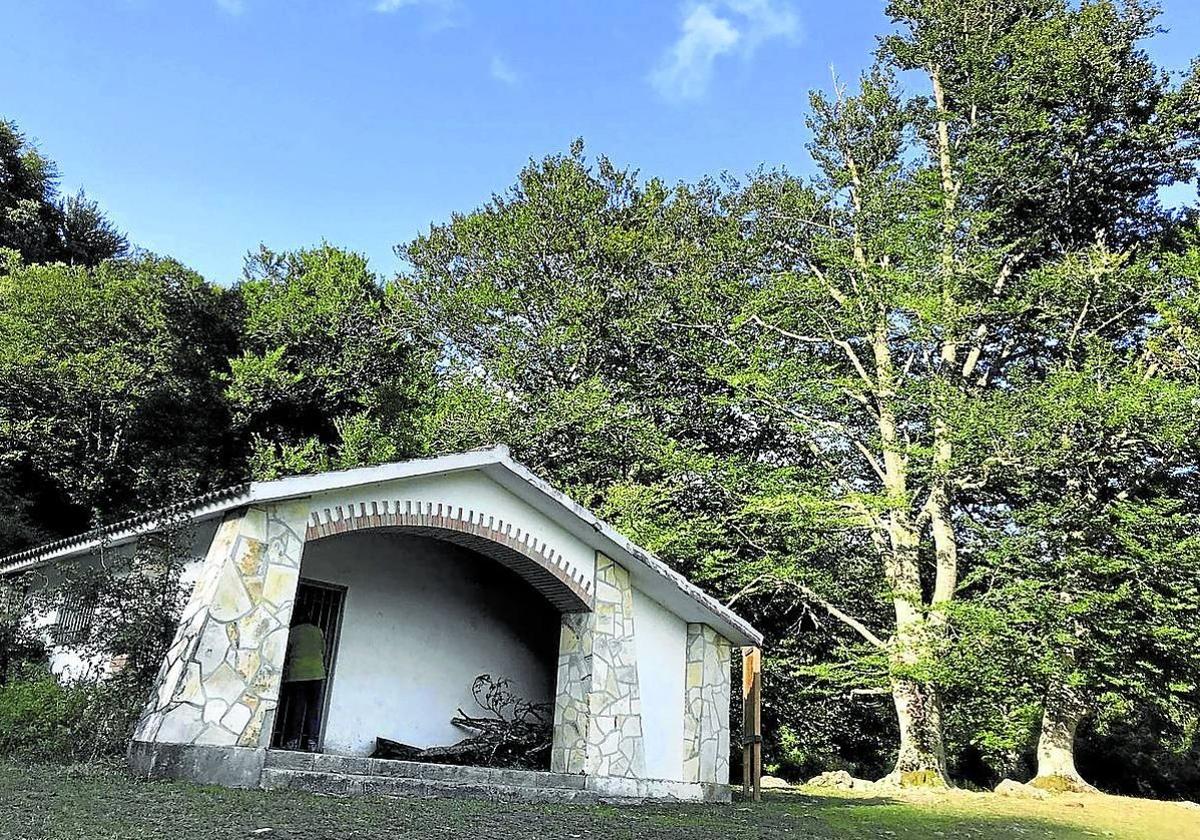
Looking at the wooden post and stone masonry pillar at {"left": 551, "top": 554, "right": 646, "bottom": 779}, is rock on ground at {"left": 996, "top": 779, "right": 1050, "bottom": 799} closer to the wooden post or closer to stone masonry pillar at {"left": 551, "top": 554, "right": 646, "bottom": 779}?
the wooden post

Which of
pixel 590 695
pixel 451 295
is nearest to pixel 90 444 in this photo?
pixel 451 295

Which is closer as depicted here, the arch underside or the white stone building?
the white stone building

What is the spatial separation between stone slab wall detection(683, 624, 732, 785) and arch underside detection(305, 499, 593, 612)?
1.81 meters

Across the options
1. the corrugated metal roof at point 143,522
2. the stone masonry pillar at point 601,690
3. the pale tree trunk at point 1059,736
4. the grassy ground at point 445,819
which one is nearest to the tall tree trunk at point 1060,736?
the pale tree trunk at point 1059,736

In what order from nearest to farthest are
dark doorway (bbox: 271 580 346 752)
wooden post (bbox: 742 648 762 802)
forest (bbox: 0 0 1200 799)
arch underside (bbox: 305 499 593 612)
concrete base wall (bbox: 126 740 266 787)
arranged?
concrete base wall (bbox: 126 740 266 787)
arch underside (bbox: 305 499 593 612)
dark doorway (bbox: 271 580 346 752)
wooden post (bbox: 742 648 762 802)
forest (bbox: 0 0 1200 799)

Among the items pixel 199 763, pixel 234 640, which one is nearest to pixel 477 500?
pixel 234 640

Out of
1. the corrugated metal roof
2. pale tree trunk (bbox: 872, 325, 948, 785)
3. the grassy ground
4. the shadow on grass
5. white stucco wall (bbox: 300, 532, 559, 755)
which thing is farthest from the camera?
pale tree trunk (bbox: 872, 325, 948, 785)

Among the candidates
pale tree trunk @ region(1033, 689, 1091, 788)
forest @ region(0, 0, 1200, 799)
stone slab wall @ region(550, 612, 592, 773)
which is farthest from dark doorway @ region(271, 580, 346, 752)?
pale tree trunk @ region(1033, 689, 1091, 788)

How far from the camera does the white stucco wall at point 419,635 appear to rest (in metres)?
11.2

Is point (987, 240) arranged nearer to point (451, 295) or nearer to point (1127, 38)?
point (1127, 38)

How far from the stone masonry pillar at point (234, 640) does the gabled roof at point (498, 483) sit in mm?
291

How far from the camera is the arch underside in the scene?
8.90 m

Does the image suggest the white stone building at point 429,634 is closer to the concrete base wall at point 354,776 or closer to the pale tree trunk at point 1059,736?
the concrete base wall at point 354,776

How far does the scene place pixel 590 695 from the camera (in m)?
10.5
